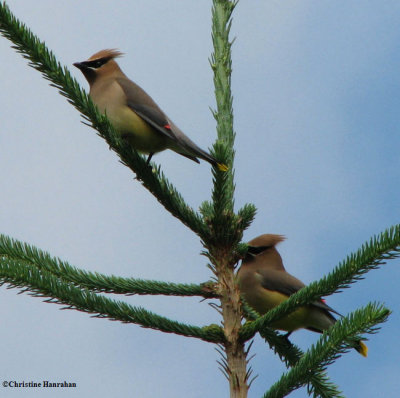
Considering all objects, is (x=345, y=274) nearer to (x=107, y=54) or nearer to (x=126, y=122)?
(x=126, y=122)

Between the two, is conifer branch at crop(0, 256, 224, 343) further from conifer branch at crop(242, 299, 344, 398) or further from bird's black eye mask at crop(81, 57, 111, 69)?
bird's black eye mask at crop(81, 57, 111, 69)

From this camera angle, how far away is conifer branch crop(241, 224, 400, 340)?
2.70 metres

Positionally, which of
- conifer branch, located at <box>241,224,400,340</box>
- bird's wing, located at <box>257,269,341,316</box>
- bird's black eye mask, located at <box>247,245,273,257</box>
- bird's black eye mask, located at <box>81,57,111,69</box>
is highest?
bird's black eye mask, located at <box>81,57,111,69</box>

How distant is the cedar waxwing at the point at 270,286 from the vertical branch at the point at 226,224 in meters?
1.99

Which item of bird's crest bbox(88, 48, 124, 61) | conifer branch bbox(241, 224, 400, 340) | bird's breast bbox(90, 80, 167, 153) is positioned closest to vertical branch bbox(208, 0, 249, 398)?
conifer branch bbox(241, 224, 400, 340)

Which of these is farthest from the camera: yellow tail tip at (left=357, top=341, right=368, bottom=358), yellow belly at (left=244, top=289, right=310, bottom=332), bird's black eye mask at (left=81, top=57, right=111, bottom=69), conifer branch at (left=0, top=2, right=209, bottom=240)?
yellow belly at (left=244, top=289, right=310, bottom=332)

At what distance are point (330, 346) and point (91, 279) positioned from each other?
4.03 feet

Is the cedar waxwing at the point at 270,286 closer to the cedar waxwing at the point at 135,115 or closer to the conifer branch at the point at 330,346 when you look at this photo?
the cedar waxwing at the point at 135,115

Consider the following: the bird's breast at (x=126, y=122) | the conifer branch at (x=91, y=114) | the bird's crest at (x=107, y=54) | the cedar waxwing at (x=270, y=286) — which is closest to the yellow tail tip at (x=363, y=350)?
the cedar waxwing at (x=270, y=286)

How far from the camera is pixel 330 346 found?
2658 mm

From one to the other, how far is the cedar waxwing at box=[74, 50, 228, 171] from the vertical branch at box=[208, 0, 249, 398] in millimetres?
502

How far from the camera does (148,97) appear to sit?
4.61m

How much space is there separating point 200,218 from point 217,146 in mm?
424

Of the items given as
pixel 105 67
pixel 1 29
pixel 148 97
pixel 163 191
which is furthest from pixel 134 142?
pixel 1 29
